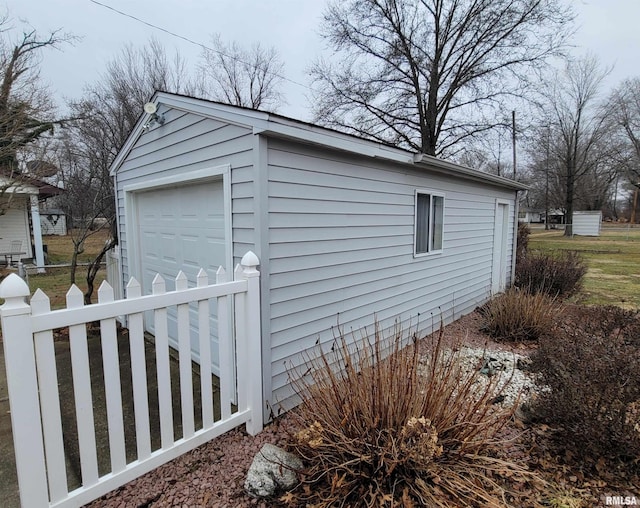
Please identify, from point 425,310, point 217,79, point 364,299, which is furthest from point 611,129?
point 364,299

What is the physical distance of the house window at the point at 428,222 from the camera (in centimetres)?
547

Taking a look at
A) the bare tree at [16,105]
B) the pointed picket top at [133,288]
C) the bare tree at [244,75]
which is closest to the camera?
the pointed picket top at [133,288]

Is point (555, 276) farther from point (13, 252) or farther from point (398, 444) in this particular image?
point (13, 252)

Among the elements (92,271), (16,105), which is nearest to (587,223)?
(92,271)

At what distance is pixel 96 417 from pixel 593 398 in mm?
4118

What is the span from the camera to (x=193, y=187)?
4.12 m

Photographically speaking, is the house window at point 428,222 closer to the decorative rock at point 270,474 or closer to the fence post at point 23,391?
the decorative rock at point 270,474

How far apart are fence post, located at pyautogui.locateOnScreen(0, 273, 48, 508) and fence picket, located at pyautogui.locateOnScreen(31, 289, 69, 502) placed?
0.04 meters

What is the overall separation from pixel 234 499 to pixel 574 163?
3588 cm

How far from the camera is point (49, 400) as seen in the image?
71.2 inches

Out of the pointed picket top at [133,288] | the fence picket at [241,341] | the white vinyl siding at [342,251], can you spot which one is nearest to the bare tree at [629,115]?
the white vinyl siding at [342,251]

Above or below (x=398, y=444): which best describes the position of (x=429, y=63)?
above

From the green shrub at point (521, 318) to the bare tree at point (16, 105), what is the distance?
11.2 meters

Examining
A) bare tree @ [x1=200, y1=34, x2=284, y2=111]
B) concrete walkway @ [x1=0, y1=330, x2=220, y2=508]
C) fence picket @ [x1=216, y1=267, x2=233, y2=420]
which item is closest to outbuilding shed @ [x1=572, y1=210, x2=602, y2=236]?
bare tree @ [x1=200, y1=34, x2=284, y2=111]
